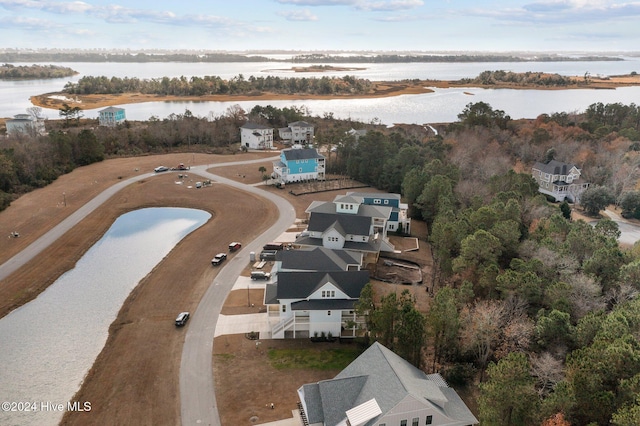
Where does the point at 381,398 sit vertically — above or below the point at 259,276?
above

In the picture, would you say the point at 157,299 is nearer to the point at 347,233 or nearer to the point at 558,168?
the point at 347,233

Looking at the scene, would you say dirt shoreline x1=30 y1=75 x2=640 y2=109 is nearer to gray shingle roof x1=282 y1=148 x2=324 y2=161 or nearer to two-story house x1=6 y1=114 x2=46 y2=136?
two-story house x1=6 y1=114 x2=46 y2=136

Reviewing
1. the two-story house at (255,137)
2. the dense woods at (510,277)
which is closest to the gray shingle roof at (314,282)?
the dense woods at (510,277)

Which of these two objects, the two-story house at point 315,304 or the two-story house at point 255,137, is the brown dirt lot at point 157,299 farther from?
the two-story house at point 255,137

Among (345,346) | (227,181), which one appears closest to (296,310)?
(345,346)

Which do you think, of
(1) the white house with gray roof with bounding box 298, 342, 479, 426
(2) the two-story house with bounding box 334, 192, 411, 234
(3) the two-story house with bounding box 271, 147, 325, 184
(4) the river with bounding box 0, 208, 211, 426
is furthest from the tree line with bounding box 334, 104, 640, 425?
(4) the river with bounding box 0, 208, 211, 426

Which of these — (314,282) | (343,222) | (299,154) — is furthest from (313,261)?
(299,154)

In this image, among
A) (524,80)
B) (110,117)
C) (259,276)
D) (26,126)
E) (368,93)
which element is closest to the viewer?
(259,276)
